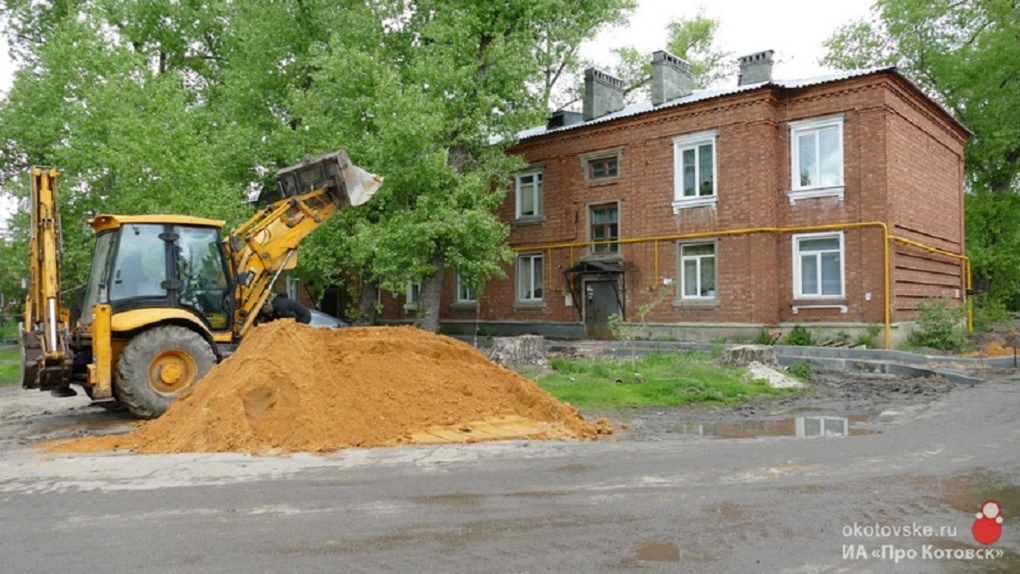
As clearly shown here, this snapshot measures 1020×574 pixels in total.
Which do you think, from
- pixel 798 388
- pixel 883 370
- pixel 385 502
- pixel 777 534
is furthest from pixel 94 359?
pixel 883 370

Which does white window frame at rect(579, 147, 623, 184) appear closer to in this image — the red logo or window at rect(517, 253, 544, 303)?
window at rect(517, 253, 544, 303)

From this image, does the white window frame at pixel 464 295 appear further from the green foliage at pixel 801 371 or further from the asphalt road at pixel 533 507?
the asphalt road at pixel 533 507

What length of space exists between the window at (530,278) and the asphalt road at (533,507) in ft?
58.3

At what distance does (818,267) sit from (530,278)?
10.4m

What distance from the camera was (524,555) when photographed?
4793 millimetres

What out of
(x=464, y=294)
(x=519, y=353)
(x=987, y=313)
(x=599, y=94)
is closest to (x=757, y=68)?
(x=599, y=94)

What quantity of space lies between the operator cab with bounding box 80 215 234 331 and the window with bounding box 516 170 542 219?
16679 millimetres

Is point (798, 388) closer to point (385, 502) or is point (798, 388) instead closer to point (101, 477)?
point (385, 502)

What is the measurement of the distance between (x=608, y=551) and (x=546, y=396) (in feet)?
17.7

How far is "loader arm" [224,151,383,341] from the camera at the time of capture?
38.8ft

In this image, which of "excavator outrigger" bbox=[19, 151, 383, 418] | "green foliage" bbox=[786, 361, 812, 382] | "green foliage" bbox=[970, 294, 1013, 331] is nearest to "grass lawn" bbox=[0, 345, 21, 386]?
"excavator outrigger" bbox=[19, 151, 383, 418]

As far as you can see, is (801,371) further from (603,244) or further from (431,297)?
(431,297)

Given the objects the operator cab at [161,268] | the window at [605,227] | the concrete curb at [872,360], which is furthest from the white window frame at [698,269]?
the operator cab at [161,268]

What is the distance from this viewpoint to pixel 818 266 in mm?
20656
